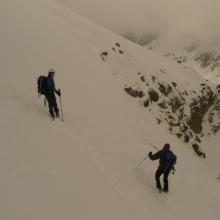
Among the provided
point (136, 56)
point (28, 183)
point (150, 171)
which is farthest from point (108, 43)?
point (28, 183)

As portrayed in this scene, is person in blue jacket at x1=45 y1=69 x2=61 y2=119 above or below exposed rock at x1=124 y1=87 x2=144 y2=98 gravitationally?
below

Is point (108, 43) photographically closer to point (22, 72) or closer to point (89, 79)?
point (89, 79)

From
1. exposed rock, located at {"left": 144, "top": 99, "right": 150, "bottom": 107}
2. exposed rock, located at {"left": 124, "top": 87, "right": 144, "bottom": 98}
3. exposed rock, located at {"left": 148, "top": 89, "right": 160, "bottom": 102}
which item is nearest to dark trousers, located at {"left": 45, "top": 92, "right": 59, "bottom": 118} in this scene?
exposed rock, located at {"left": 124, "top": 87, "right": 144, "bottom": 98}

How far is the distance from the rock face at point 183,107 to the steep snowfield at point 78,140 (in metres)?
1.57

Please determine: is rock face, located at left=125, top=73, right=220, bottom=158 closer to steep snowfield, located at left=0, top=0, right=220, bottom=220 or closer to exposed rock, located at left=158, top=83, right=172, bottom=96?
exposed rock, located at left=158, top=83, right=172, bottom=96

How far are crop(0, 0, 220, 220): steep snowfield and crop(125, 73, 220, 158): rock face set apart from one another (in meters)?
1.57

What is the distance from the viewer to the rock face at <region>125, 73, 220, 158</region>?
33312mm

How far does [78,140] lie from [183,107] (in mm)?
22249

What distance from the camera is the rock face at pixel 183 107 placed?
33312 mm

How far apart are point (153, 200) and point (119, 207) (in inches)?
106

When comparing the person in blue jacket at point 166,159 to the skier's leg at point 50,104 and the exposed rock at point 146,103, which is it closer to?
the skier's leg at point 50,104

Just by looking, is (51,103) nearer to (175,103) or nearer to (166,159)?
(166,159)

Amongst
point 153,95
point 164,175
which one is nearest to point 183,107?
point 153,95

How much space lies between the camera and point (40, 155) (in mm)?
14094
